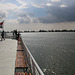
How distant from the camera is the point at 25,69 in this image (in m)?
7.23

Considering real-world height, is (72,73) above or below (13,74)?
below

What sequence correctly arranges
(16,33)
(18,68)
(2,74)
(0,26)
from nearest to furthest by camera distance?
(2,74)
(18,68)
(0,26)
(16,33)

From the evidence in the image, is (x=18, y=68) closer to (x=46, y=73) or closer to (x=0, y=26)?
(x=46, y=73)

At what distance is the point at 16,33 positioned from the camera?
118 ft

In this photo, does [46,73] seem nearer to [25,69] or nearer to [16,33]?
[25,69]

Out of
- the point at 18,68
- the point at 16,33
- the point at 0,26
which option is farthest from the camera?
the point at 16,33

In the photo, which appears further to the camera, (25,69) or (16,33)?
(16,33)

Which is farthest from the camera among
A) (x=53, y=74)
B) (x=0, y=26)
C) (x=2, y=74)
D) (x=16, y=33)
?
(x=16, y=33)

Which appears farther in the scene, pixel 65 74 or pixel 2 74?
pixel 65 74

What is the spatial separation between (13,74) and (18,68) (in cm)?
102

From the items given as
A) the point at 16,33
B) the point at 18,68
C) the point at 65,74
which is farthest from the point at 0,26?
the point at 18,68

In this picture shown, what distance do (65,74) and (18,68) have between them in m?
15.3

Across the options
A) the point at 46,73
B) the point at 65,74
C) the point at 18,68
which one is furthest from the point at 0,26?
the point at 18,68

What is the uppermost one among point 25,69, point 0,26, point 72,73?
point 0,26
